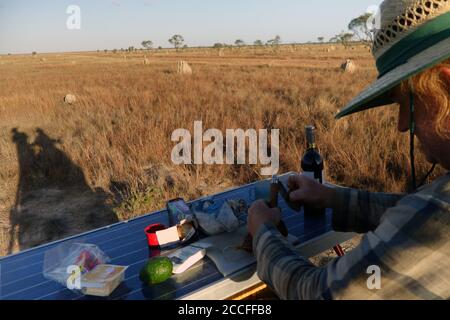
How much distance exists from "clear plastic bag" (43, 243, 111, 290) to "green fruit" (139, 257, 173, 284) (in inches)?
9.9

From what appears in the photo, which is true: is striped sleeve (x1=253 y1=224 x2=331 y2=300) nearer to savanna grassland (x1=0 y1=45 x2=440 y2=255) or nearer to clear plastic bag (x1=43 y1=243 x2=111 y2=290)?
clear plastic bag (x1=43 y1=243 x2=111 y2=290)

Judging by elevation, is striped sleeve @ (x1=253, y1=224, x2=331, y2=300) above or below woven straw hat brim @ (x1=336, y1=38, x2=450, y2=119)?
below

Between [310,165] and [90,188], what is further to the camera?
[90,188]

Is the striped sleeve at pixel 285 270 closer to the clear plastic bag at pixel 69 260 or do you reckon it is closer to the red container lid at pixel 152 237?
the red container lid at pixel 152 237

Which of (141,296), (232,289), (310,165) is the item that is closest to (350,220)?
(310,165)

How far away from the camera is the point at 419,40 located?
0.93 metres

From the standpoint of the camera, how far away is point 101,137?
5.87 metres

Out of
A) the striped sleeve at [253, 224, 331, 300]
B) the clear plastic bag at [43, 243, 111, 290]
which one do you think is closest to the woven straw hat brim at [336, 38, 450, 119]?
the striped sleeve at [253, 224, 331, 300]

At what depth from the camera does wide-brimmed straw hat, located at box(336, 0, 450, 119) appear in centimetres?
85

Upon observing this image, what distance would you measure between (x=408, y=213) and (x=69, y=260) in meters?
1.30

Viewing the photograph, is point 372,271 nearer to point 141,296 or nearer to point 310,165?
point 141,296

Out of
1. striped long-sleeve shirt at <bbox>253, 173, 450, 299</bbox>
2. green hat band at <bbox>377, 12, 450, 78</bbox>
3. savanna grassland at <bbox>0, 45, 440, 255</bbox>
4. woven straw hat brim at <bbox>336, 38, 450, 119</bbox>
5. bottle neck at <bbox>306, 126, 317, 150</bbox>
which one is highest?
green hat band at <bbox>377, 12, 450, 78</bbox>

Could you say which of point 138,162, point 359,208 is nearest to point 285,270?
point 359,208
